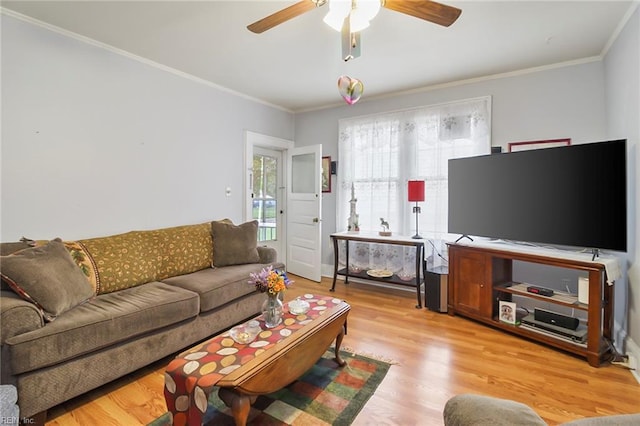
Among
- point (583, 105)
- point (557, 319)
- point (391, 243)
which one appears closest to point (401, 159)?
point (391, 243)

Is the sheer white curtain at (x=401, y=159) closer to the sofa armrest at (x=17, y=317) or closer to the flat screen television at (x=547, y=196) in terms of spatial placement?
the flat screen television at (x=547, y=196)

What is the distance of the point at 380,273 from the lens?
13.1ft

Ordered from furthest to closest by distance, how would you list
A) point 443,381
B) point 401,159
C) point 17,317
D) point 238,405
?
1. point 401,159
2. point 443,381
3. point 17,317
4. point 238,405

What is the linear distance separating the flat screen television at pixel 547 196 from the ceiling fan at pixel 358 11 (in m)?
1.67

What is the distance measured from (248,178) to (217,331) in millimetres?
2193

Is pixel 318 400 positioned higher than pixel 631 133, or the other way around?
pixel 631 133

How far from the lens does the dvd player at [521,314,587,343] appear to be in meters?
2.45

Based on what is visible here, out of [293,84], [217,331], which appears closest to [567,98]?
[293,84]

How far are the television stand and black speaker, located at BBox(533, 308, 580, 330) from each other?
0.10m

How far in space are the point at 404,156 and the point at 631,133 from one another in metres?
2.13

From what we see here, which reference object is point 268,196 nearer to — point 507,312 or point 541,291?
point 507,312

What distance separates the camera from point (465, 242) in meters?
3.41

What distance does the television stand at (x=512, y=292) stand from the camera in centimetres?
234

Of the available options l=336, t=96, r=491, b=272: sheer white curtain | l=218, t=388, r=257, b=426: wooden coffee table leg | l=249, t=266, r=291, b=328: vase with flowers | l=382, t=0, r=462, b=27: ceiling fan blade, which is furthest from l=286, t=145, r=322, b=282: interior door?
l=218, t=388, r=257, b=426: wooden coffee table leg
